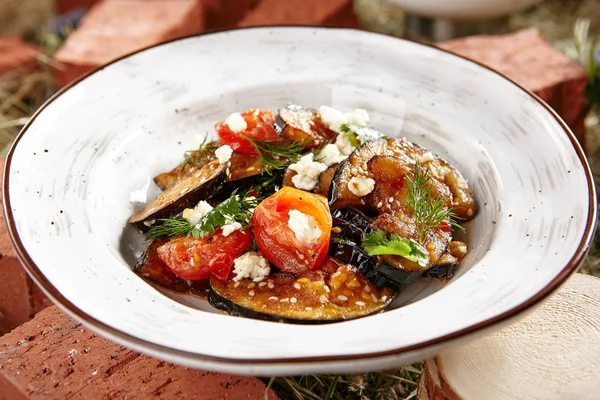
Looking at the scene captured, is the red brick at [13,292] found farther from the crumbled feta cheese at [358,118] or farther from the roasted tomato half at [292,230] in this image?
the crumbled feta cheese at [358,118]

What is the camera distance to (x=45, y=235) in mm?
2623

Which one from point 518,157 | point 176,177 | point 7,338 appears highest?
point 518,157

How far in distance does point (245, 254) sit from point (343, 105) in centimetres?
129

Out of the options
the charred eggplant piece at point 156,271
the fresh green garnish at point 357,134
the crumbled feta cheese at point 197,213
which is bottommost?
the charred eggplant piece at point 156,271

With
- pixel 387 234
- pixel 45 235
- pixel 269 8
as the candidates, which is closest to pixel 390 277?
pixel 387 234

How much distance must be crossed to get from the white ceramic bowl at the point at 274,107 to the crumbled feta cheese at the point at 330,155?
→ 63 centimetres

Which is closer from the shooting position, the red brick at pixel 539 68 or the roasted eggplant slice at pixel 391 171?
the roasted eggplant slice at pixel 391 171

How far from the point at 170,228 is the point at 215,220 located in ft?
0.71

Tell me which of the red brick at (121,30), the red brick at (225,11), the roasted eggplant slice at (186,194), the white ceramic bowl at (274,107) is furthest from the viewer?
the red brick at (225,11)

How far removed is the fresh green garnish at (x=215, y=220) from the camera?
8.89ft

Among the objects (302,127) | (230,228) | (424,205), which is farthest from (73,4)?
(424,205)

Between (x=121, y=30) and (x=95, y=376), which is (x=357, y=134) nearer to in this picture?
(x=95, y=376)

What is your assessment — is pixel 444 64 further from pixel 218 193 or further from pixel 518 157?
pixel 218 193

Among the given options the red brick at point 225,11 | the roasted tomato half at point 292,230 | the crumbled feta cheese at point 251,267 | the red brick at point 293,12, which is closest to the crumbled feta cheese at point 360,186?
the roasted tomato half at point 292,230
